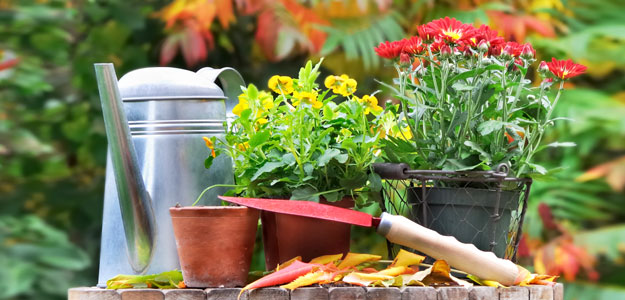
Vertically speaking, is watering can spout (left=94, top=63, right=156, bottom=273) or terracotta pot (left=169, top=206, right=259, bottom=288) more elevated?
watering can spout (left=94, top=63, right=156, bottom=273)

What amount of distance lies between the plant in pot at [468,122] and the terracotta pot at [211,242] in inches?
10.0

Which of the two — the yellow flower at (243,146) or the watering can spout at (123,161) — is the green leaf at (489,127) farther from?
the watering can spout at (123,161)

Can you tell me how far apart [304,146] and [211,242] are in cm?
18

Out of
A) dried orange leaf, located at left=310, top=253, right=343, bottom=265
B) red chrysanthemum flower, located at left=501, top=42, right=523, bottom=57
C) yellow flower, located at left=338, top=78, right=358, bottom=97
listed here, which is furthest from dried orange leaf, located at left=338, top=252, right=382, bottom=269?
red chrysanthemum flower, located at left=501, top=42, right=523, bottom=57

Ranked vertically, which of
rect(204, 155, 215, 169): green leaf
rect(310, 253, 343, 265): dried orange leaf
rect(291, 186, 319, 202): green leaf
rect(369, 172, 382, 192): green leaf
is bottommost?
rect(310, 253, 343, 265): dried orange leaf

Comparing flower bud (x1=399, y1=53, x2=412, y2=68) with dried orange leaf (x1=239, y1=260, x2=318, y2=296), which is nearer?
dried orange leaf (x1=239, y1=260, x2=318, y2=296)

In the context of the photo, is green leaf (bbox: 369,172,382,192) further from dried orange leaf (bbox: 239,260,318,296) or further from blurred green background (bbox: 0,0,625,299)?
blurred green background (bbox: 0,0,625,299)

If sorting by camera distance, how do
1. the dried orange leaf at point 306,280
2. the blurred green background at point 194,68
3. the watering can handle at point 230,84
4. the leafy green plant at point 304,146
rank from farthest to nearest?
the blurred green background at point 194,68, the watering can handle at point 230,84, the leafy green plant at point 304,146, the dried orange leaf at point 306,280

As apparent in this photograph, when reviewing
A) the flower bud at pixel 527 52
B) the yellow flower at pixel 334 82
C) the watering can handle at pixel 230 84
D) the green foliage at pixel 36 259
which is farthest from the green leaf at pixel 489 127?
the green foliage at pixel 36 259

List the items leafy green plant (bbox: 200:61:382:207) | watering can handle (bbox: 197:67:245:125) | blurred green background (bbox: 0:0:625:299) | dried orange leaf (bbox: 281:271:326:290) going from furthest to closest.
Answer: blurred green background (bbox: 0:0:625:299)
watering can handle (bbox: 197:67:245:125)
leafy green plant (bbox: 200:61:382:207)
dried orange leaf (bbox: 281:271:326:290)

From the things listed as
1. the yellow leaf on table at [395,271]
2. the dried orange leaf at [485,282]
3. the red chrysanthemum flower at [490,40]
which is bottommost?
the dried orange leaf at [485,282]

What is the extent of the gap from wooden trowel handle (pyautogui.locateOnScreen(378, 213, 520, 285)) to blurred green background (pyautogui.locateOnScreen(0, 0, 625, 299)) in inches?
53.8

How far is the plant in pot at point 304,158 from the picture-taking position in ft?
3.03

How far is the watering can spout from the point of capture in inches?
35.9
